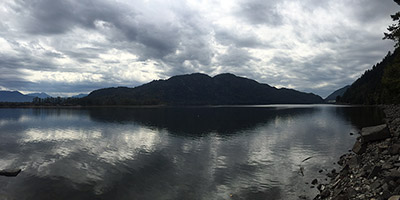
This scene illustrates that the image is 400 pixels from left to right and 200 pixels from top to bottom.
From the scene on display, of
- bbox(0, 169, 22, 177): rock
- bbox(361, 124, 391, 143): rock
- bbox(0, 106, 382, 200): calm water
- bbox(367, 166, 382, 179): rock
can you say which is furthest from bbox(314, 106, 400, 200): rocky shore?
bbox(0, 169, 22, 177): rock

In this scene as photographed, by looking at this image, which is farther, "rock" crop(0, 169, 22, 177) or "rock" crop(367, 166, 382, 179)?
"rock" crop(0, 169, 22, 177)

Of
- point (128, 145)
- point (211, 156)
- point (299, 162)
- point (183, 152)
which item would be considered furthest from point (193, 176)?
point (128, 145)

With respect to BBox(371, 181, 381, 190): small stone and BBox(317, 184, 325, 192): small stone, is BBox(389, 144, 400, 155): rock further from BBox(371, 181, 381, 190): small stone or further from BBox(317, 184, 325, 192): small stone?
BBox(317, 184, 325, 192): small stone

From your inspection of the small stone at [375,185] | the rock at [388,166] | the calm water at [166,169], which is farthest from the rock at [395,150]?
the calm water at [166,169]

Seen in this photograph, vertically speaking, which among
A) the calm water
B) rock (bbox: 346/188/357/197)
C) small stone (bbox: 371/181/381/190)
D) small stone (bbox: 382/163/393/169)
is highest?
small stone (bbox: 382/163/393/169)

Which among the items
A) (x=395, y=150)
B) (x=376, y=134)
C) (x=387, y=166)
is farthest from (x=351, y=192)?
(x=376, y=134)

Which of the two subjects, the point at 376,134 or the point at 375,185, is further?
the point at 376,134

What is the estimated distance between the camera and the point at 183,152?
172 feet

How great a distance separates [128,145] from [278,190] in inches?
1772

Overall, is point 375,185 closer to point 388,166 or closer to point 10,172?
point 388,166

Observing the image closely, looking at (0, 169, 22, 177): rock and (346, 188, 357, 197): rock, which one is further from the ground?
(346, 188, 357, 197): rock

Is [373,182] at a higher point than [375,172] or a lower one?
lower

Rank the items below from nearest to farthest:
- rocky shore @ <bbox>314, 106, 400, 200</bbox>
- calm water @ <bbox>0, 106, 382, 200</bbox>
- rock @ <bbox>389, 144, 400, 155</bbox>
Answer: rocky shore @ <bbox>314, 106, 400, 200</bbox>, rock @ <bbox>389, 144, 400, 155</bbox>, calm water @ <bbox>0, 106, 382, 200</bbox>

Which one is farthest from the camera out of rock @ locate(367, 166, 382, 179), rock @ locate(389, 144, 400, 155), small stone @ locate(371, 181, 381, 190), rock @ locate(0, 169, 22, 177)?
rock @ locate(0, 169, 22, 177)
